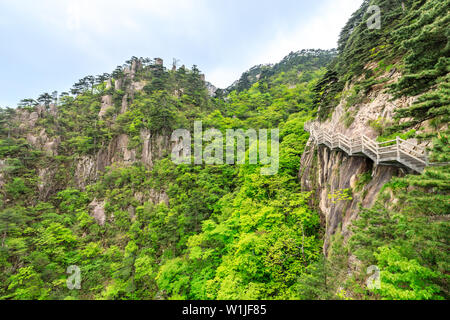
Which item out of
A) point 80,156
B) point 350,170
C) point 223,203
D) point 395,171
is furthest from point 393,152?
point 80,156

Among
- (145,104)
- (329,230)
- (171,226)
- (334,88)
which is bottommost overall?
(171,226)

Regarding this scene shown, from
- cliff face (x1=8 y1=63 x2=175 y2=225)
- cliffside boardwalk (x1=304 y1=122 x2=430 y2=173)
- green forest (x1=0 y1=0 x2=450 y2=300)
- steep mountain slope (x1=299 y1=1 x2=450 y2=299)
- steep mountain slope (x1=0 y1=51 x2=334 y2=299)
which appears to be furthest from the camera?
cliff face (x1=8 y1=63 x2=175 y2=225)

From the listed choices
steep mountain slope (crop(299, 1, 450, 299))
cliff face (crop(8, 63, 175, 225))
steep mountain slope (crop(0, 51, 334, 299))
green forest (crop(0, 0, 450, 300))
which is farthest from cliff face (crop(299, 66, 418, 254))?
cliff face (crop(8, 63, 175, 225))

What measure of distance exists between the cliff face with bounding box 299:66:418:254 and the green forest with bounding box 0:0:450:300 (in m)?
0.41

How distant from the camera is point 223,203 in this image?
16.8 meters

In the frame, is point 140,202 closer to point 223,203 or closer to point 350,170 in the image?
Answer: point 223,203

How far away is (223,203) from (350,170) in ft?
36.2

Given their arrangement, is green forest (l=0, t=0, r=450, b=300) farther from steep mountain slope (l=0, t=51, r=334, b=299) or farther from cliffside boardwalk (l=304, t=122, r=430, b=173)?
cliffside boardwalk (l=304, t=122, r=430, b=173)

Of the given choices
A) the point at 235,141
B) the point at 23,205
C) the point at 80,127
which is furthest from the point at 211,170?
the point at 80,127

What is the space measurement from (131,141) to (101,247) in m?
16.1

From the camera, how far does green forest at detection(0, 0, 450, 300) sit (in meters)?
4.43

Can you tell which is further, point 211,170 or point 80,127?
point 80,127
